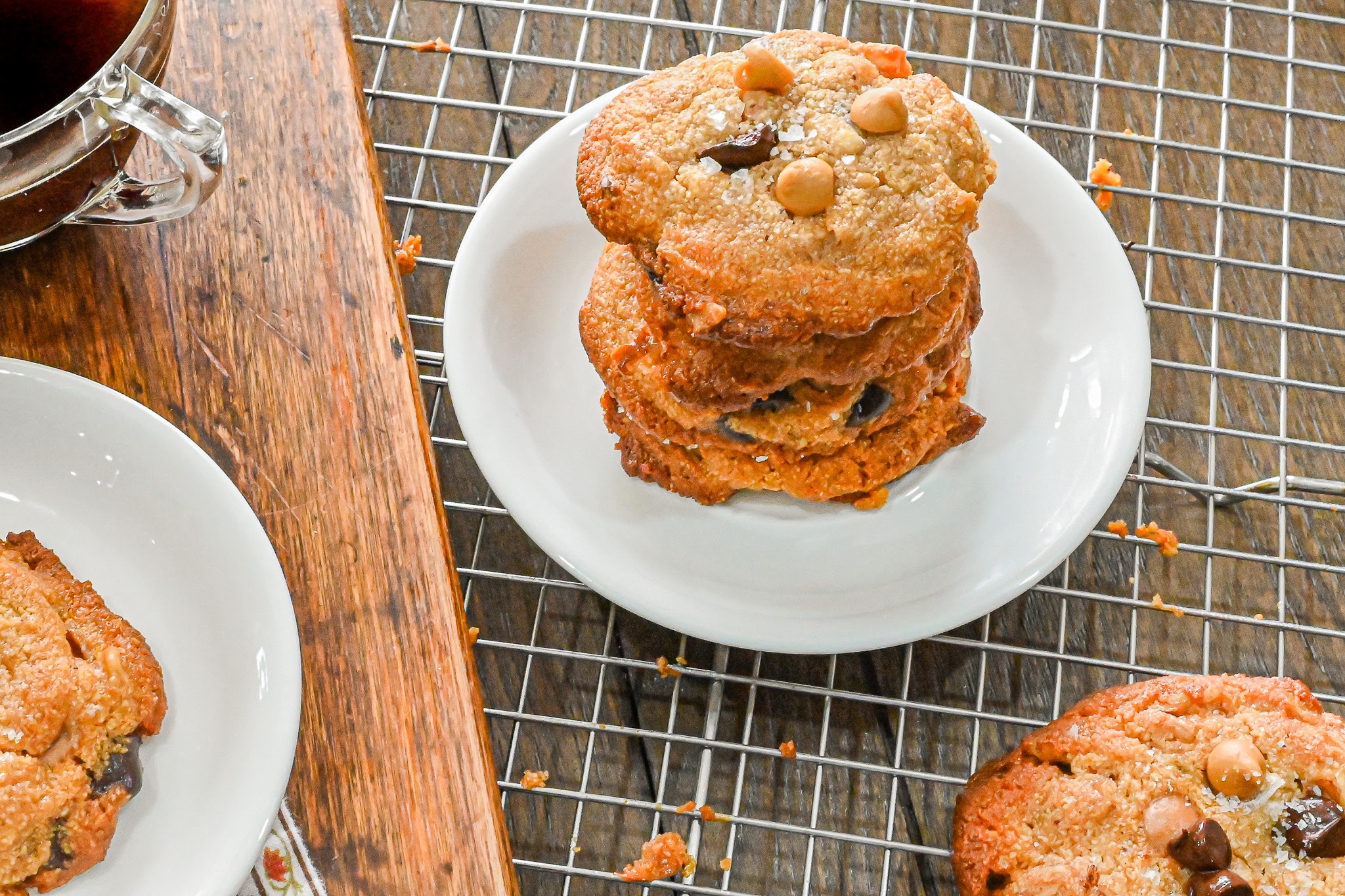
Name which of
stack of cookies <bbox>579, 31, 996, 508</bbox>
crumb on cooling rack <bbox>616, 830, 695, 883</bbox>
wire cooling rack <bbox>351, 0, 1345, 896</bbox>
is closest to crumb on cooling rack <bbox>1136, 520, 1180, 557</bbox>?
wire cooling rack <bbox>351, 0, 1345, 896</bbox>

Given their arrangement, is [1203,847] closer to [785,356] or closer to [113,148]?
[785,356]

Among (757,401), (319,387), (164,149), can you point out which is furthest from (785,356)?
(164,149)

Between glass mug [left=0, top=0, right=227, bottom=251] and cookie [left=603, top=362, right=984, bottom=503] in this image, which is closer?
glass mug [left=0, top=0, right=227, bottom=251]

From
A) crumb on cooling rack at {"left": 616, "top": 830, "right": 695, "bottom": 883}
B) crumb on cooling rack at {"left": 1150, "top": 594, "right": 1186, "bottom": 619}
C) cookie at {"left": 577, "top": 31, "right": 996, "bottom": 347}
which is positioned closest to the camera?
cookie at {"left": 577, "top": 31, "right": 996, "bottom": 347}

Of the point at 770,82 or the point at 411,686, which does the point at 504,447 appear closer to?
the point at 411,686

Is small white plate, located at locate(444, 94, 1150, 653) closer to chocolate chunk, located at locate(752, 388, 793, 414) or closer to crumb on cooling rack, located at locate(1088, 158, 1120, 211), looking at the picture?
chocolate chunk, located at locate(752, 388, 793, 414)

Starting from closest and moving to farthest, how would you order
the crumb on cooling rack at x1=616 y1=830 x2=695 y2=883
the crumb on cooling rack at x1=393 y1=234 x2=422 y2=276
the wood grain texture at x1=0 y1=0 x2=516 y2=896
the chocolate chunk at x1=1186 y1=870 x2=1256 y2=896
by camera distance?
the chocolate chunk at x1=1186 y1=870 x2=1256 y2=896 < the wood grain texture at x1=0 y1=0 x2=516 y2=896 < the crumb on cooling rack at x1=616 y1=830 x2=695 y2=883 < the crumb on cooling rack at x1=393 y1=234 x2=422 y2=276
